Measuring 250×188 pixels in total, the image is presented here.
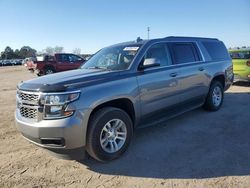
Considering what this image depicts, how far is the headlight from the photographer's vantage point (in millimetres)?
3688

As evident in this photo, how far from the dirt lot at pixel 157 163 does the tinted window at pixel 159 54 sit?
4.81ft

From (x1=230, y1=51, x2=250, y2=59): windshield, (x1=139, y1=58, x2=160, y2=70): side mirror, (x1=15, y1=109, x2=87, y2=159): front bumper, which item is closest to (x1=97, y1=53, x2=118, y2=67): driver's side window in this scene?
(x1=139, y1=58, x2=160, y2=70): side mirror

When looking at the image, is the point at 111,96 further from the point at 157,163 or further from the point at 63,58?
the point at 63,58

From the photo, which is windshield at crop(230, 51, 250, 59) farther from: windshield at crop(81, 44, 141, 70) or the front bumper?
the front bumper

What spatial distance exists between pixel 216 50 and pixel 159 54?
267 centimetres

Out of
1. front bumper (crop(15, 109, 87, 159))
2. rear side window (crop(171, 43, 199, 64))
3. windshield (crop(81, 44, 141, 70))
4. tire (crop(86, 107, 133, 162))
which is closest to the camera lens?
front bumper (crop(15, 109, 87, 159))

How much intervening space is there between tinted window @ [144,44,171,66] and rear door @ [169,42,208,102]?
8.5 inches

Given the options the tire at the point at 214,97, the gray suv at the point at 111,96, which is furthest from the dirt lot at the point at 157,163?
the tire at the point at 214,97

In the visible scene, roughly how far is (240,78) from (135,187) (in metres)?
9.09

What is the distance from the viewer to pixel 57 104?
369cm

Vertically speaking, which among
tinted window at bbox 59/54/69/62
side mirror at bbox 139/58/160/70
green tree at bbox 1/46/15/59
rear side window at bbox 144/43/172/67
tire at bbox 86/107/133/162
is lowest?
tire at bbox 86/107/133/162

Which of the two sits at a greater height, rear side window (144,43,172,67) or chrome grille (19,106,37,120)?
rear side window (144,43,172,67)

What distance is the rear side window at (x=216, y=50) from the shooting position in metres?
6.95

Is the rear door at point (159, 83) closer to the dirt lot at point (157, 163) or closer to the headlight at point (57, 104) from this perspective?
the dirt lot at point (157, 163)
